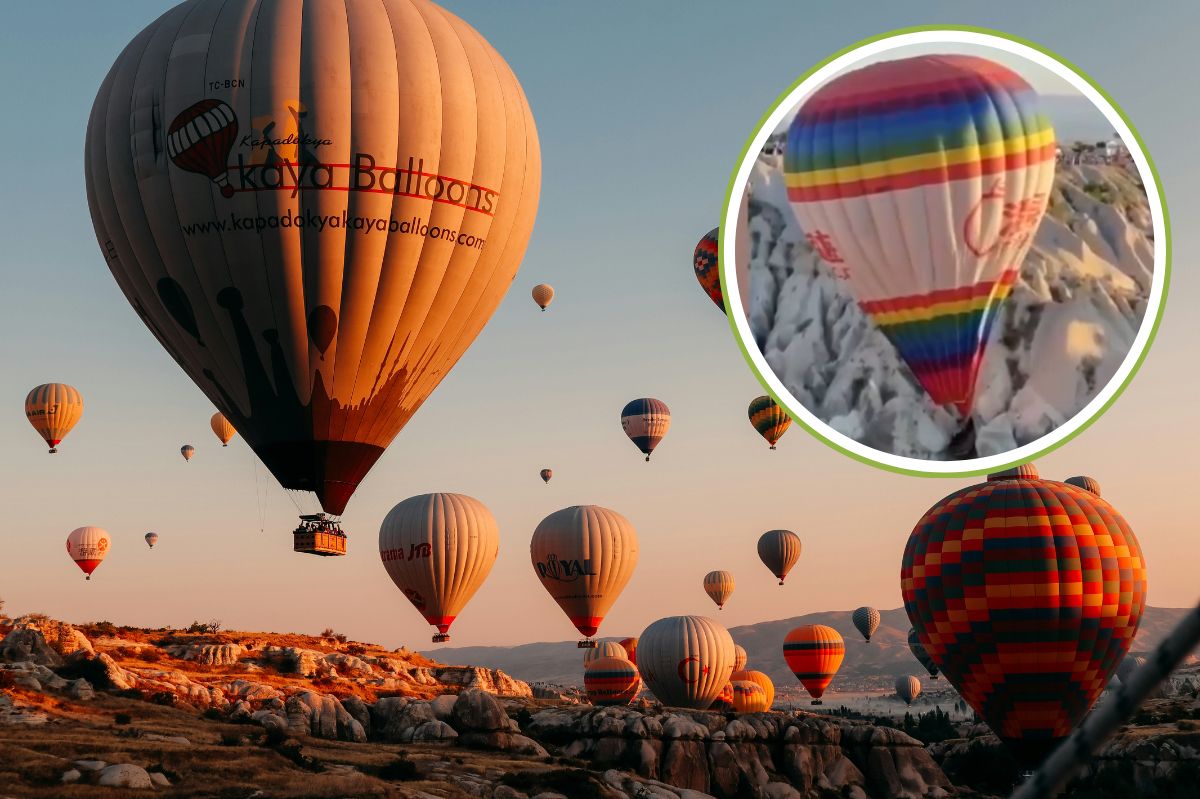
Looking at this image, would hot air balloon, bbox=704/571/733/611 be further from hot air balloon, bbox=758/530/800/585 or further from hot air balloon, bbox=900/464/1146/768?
hot air balloon, bbox=900/464/1146/768

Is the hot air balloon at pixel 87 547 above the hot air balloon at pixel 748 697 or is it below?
above

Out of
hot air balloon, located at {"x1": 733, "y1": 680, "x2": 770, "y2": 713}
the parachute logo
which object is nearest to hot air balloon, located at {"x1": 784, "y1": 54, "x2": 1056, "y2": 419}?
the parachute logo

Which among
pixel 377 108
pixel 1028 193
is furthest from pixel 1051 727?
pixel 1028 193

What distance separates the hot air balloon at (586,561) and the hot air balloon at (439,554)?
7200 mm

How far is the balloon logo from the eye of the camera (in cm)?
3528

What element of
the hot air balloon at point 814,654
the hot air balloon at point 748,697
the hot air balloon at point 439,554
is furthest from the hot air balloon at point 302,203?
the hot air balloon at point 814,654

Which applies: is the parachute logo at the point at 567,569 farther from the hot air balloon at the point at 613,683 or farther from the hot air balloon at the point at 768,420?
the hot air balloon at the point at 768,420

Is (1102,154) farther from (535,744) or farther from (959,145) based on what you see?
(535,744)

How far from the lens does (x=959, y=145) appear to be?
47.6 feet

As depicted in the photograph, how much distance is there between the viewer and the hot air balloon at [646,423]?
91000mm

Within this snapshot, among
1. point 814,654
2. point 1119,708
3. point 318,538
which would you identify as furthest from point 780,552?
point 1119,708

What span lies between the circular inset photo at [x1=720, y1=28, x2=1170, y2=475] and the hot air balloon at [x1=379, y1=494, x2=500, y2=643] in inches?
2306

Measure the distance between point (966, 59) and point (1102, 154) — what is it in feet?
7.03

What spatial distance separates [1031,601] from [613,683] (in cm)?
3730
